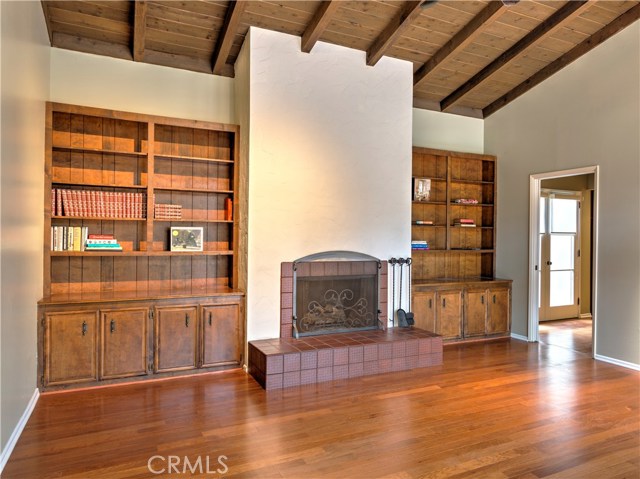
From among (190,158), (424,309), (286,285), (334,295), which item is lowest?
(424,309)

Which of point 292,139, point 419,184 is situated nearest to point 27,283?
point 292,139

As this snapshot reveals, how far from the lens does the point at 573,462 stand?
8.25ft

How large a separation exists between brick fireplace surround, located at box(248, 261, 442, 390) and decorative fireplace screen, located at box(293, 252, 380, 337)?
0.01m

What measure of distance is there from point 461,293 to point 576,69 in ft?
9.37

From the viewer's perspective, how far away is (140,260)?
4.33 meters

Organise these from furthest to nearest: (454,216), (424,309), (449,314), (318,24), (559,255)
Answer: (559,255) < (454,216) < (449,314) < (424,309) < (318,24)

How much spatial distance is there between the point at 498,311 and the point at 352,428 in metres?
3.46

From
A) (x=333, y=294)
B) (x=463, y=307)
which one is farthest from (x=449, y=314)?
(x=333, y=294)

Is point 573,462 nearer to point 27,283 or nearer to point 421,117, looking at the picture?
point 27,283

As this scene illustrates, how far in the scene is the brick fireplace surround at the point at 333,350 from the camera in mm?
3762

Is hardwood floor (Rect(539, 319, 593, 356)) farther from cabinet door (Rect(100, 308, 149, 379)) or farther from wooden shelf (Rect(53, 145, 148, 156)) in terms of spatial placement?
wooden shelf (Rect(53, 145, 148, 156))

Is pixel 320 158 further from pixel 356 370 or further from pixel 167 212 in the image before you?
pixel 356 370

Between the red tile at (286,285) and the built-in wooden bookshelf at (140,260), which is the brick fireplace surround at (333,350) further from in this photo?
the built-in wooden bookshelf at (140,260)

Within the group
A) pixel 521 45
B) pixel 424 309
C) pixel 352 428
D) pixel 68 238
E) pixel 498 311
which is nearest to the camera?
pixel 352 428
